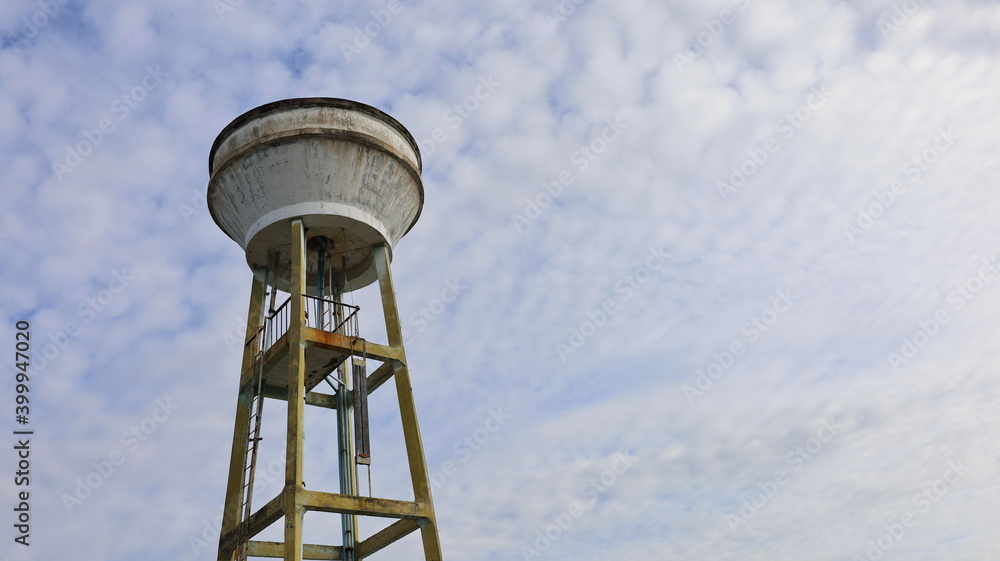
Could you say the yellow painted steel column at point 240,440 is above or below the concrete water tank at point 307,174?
below

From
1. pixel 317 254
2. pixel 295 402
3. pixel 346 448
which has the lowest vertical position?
pixel 295 402

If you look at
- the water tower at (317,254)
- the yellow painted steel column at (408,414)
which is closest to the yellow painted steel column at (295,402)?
the water tower at (317,254)

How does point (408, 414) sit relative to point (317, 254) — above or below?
below

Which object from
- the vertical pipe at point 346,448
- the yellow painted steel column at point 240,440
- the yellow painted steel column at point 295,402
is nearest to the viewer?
the yellow painted steel column at point 295,402

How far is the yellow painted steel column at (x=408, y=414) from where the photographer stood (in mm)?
13727

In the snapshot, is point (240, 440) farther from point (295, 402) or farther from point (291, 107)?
point (291, 107)

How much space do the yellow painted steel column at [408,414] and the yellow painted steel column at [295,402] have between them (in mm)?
1757

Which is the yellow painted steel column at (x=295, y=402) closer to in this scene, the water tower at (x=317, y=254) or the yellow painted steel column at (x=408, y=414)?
the water tower at (x=317, y=254)

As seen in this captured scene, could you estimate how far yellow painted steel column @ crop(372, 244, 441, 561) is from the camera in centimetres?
1373

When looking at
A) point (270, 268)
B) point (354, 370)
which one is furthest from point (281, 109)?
point (354, 370)

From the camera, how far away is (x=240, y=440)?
14984 millimetres

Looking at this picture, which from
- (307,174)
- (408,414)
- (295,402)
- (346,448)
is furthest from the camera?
(346,448)

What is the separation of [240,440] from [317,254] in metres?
4.03

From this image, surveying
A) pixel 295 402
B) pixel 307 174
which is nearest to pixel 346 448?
pixel 295 402
